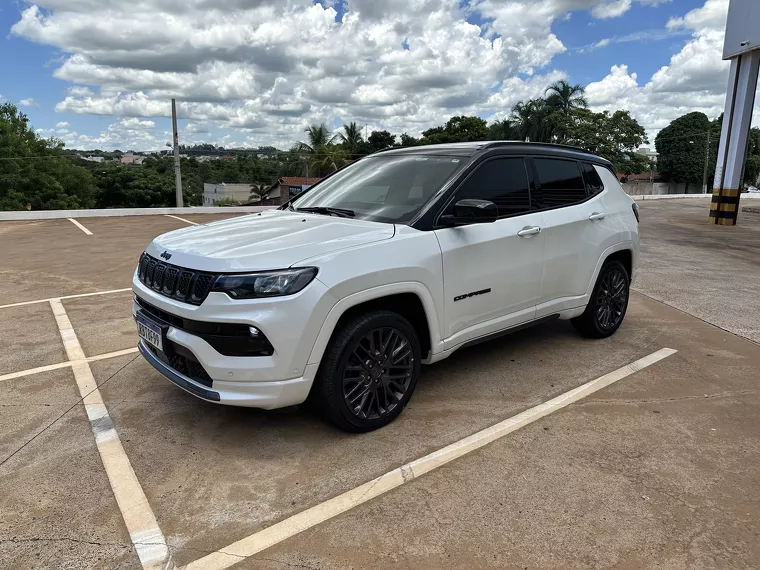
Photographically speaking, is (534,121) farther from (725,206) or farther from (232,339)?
(232,339)

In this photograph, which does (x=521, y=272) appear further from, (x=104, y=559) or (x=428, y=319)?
(x=104, y=559)

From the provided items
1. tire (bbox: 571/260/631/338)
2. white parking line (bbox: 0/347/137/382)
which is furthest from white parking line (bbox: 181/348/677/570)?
white parking line (bbox: 0/347/137/382)

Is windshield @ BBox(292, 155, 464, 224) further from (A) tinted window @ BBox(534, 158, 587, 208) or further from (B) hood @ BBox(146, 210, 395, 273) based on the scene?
(A) tinted window @ BBox(534, 158, 587, 208)

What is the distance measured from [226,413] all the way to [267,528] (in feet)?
4.19

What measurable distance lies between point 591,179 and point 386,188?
2117 mm

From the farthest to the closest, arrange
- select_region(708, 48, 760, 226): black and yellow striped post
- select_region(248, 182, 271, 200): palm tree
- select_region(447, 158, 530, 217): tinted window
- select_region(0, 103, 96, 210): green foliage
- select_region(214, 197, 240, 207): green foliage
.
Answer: select_region(248, 182, 271, 200): palm tree < select_region(214, 197, 240, 207): green foliage < select_region(0, 103, 96, 210): green foliage < select_region(708, 48, 760, 226): black and yellow striped post < select_region(447, 158, 530, 217): tinted window

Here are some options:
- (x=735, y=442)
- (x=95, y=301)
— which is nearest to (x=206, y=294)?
(x=735, y=442)

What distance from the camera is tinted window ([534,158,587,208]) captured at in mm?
4445

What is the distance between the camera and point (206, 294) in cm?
294

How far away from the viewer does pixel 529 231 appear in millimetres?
4098

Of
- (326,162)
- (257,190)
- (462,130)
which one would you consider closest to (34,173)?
(257,190)

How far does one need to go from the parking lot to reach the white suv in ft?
1.39

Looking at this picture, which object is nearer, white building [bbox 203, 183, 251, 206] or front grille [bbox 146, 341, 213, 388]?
front grille [bbox 146, 341, 213, 388]

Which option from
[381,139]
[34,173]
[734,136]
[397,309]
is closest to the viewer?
[397,309]
